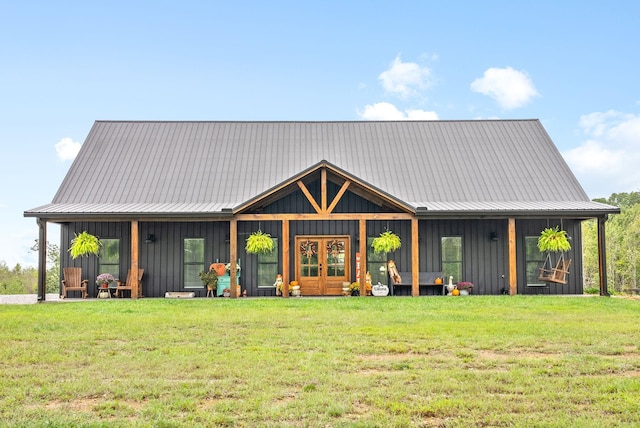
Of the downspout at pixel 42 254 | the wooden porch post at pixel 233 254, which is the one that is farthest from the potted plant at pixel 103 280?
the wooden porch post at pixel 233 254

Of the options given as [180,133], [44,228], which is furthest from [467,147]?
[44,228]

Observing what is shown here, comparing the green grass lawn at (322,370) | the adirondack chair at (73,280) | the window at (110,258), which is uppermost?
the window at (110,258)

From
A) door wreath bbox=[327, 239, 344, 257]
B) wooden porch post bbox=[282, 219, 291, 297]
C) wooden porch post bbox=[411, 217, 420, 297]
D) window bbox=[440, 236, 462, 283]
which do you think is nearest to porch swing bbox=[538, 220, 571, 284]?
window bbox=[440, 236, 462, 283]

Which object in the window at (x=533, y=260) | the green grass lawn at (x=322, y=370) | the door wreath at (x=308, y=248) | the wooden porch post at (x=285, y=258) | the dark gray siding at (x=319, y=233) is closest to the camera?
the green grass lawn at (x=322, y=370)

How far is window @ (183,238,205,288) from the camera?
19375 mm

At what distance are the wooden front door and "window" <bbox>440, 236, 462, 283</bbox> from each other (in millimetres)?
2852

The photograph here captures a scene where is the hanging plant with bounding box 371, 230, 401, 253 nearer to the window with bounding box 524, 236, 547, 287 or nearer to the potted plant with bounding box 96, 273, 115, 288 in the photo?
the window with bounding box 524, 236, 547, 287

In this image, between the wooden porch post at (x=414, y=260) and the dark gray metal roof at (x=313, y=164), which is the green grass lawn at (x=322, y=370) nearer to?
the wooden porch post at (x=414, y=260)

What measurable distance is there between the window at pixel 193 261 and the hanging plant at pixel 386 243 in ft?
16.8

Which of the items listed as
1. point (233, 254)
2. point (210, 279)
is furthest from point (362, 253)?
point (210, 279)

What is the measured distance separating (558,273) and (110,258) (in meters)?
13.0

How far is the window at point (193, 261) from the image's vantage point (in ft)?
63.6

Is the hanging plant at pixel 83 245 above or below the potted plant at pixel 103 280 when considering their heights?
above

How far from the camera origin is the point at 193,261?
63.7ft
